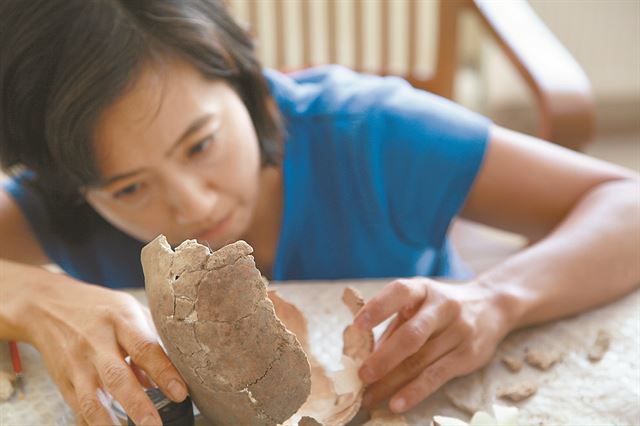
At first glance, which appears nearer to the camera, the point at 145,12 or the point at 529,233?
the point at 145,12

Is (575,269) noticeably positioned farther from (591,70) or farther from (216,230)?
(591,70)

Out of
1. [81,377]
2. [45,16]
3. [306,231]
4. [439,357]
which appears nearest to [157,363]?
[81,377]

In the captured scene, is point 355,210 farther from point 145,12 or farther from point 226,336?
point 226,336

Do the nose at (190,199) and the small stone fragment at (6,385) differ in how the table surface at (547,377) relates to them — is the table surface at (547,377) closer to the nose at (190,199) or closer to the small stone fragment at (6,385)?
the small stone fragment at (6,385)

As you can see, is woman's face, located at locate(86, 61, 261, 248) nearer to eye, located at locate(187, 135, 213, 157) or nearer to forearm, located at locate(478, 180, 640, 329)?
eye, located at locate(187, 135, 213, 157)

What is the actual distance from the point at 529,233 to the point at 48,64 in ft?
1.98

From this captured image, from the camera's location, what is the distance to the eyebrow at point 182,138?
2.73ft

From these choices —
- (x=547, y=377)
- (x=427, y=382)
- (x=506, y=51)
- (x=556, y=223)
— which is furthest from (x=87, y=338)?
(x=506, y=51)

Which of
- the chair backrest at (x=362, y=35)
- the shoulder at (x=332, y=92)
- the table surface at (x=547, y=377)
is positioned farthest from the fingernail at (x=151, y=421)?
the chair backrest at (x=362, y=35)

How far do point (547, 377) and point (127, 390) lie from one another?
0.38 m

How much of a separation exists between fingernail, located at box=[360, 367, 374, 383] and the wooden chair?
1.86ft

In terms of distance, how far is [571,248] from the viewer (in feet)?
2.80

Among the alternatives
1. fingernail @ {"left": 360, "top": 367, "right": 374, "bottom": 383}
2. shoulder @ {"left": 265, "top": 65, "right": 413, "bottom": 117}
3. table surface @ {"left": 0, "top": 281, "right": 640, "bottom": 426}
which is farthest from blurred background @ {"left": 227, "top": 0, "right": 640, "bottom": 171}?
fingernail @ {"left": 360, "top": 367, "right": 374, "bottom": 383}

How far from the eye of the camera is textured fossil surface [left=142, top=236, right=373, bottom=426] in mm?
540
